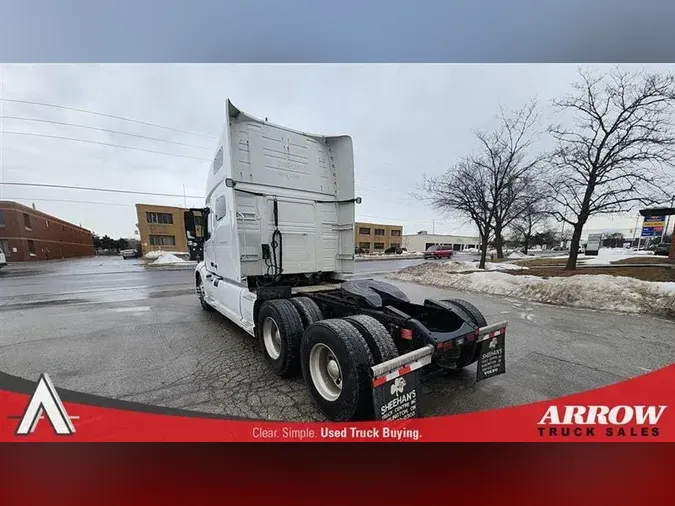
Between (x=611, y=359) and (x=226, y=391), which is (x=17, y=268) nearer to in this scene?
(x=226, y=391)

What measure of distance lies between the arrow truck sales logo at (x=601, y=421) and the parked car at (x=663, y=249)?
1.36 m

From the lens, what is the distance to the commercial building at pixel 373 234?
3729 millimetres

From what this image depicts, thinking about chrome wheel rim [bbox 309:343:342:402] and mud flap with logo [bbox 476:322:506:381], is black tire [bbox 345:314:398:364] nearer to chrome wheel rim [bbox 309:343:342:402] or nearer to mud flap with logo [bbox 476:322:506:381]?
chrome wheel rim [bbox 309:343:342:402]

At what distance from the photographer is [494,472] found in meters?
1.60

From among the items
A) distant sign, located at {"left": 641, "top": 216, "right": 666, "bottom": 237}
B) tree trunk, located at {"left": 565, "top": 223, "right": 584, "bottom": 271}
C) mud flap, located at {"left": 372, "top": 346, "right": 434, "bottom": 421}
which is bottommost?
mud flap, located at {"left": 372, "top": 346, "right": 434, "bottom": 421}

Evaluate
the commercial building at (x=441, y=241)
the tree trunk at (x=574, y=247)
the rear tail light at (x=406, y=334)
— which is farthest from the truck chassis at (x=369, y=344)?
the tree trunk at (x=574, y=247)

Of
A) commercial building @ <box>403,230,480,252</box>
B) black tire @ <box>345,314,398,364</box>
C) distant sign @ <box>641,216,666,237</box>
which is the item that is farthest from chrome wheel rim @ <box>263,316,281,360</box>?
distant sign @ <box>641,216,666,237</box>

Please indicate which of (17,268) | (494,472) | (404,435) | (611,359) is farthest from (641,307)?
(17,268)

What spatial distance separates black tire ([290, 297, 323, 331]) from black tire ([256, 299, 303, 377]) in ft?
0.16

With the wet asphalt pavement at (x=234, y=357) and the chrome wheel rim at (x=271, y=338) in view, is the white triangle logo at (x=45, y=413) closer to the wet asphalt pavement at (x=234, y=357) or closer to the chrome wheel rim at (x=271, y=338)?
the wet asphalt pavement at (x=234, y=357)

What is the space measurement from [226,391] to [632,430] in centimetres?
293

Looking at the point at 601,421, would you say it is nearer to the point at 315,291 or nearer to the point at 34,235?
the point at 315,291

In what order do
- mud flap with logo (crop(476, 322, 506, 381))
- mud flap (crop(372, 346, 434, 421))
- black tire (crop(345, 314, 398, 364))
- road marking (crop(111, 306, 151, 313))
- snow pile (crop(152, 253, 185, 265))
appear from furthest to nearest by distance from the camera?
snow pile (crop(152, 253, 185, 265))
road marking (crop(111, 306, 151, 313))
mud flap with logo (crop(476, 322, 506, 381))
black tire (crop(345, 314, 398, 364))
mud flap (crop(372, 346, 434, 421))

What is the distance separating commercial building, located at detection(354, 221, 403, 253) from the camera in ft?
12.2
